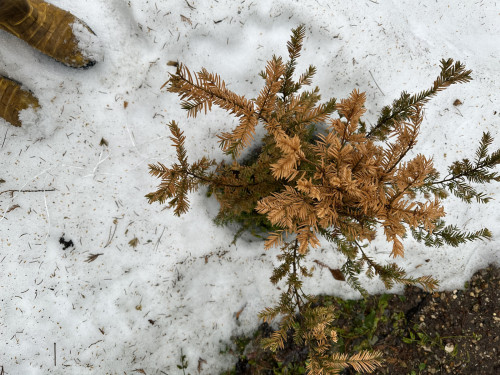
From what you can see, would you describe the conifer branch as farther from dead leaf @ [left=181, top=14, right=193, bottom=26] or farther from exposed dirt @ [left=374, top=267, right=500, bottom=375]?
exposed dirt @ [left=374, top=267, right=500, bottom=375]

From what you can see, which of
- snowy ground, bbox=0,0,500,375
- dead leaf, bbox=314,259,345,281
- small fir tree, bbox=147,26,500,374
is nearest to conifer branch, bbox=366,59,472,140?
small fir tree, bbox=147,26,500,374

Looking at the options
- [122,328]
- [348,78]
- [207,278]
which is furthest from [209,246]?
[348,78]

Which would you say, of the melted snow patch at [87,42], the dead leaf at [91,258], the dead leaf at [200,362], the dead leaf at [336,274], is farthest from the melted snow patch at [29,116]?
the dead leaf at [336,274]

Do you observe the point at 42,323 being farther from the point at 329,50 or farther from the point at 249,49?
the point at 329,50

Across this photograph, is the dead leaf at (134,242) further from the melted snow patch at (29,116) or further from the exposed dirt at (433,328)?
the exposed dirt at (433,328)

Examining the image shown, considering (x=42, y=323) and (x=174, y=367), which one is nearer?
(x=42, y=323)
